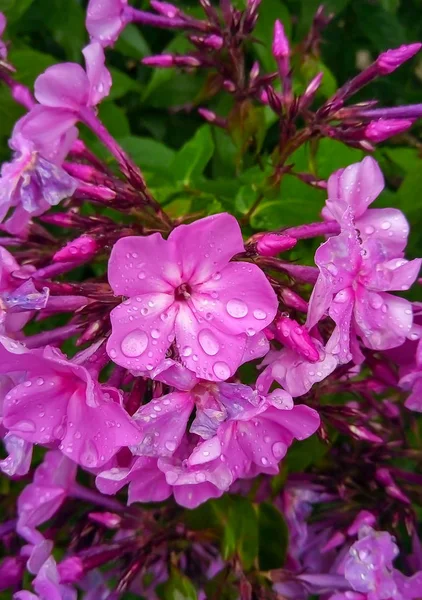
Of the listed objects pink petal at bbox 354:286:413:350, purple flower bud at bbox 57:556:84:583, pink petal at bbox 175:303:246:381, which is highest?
pink petal at bbox 175:303:246:381

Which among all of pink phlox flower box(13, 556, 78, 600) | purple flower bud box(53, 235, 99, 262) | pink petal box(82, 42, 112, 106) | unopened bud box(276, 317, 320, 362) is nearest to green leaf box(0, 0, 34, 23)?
pink petal box(82, 42, 112, 106)

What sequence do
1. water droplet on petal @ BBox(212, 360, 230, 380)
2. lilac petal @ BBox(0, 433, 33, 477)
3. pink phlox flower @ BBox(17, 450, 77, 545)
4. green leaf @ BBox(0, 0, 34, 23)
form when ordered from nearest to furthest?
water droplet on petal @ BBox(212, 360, 230, 380), lilac petal @ BBox(0, 433, 33, 477), pink phlox flower @ BBox(17, 450, 77, 545), green leaf @ BBox(0, 0, 34, 23)

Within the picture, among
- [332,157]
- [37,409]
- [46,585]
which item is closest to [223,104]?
[332,157]

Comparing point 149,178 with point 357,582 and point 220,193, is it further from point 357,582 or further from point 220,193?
point 357,582

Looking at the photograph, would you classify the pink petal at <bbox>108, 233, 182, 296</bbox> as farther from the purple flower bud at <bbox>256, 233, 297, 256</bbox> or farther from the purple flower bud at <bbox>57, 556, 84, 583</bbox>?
the purple flower bud at <bbox>57, 556, 84, 583</bbox>

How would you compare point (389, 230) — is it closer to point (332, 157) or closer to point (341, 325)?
point (341, 325)

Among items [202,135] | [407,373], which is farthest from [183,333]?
[202,135]
